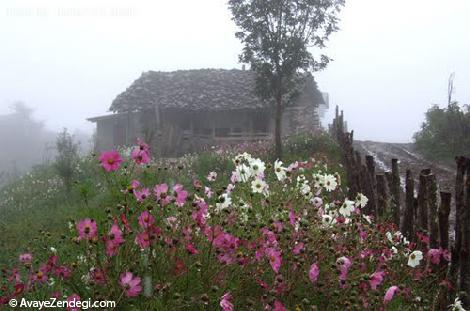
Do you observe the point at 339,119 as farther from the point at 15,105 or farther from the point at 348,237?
the point at 15,105

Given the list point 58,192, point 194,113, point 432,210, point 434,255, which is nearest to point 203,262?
point 434,255

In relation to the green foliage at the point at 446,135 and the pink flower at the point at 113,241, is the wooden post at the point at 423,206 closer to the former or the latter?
the pink flower at the point at 113,241

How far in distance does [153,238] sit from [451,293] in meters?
2.83

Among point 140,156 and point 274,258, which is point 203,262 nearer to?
point 274,258

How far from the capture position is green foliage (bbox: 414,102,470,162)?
759 inches

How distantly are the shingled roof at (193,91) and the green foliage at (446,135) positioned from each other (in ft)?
27.8

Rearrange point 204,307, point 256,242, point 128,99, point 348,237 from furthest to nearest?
point 128,99 < point 348,237 < point 256,242 < point 204,307

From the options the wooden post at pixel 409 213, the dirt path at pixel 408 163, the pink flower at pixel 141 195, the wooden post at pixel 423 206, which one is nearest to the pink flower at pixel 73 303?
the pink flower at pixel 141 195

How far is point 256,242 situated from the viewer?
10.3ft

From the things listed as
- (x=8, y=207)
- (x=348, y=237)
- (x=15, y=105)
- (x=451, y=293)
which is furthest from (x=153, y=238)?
(x=15, y=105)

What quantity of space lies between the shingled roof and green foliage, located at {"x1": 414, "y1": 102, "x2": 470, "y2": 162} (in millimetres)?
8467

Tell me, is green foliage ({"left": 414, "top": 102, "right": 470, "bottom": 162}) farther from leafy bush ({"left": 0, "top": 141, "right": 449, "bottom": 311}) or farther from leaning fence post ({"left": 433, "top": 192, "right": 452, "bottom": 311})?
leafy bush ({"left": 0, "top": 141, "right": 449, "bottom": 311})

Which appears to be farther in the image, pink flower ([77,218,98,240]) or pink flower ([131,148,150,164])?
pink flower ([131,148,150,164])

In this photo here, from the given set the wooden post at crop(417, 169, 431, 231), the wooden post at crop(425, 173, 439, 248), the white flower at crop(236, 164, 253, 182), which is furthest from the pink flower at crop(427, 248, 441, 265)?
the white flower at crop(236, 164, 253, 182)
